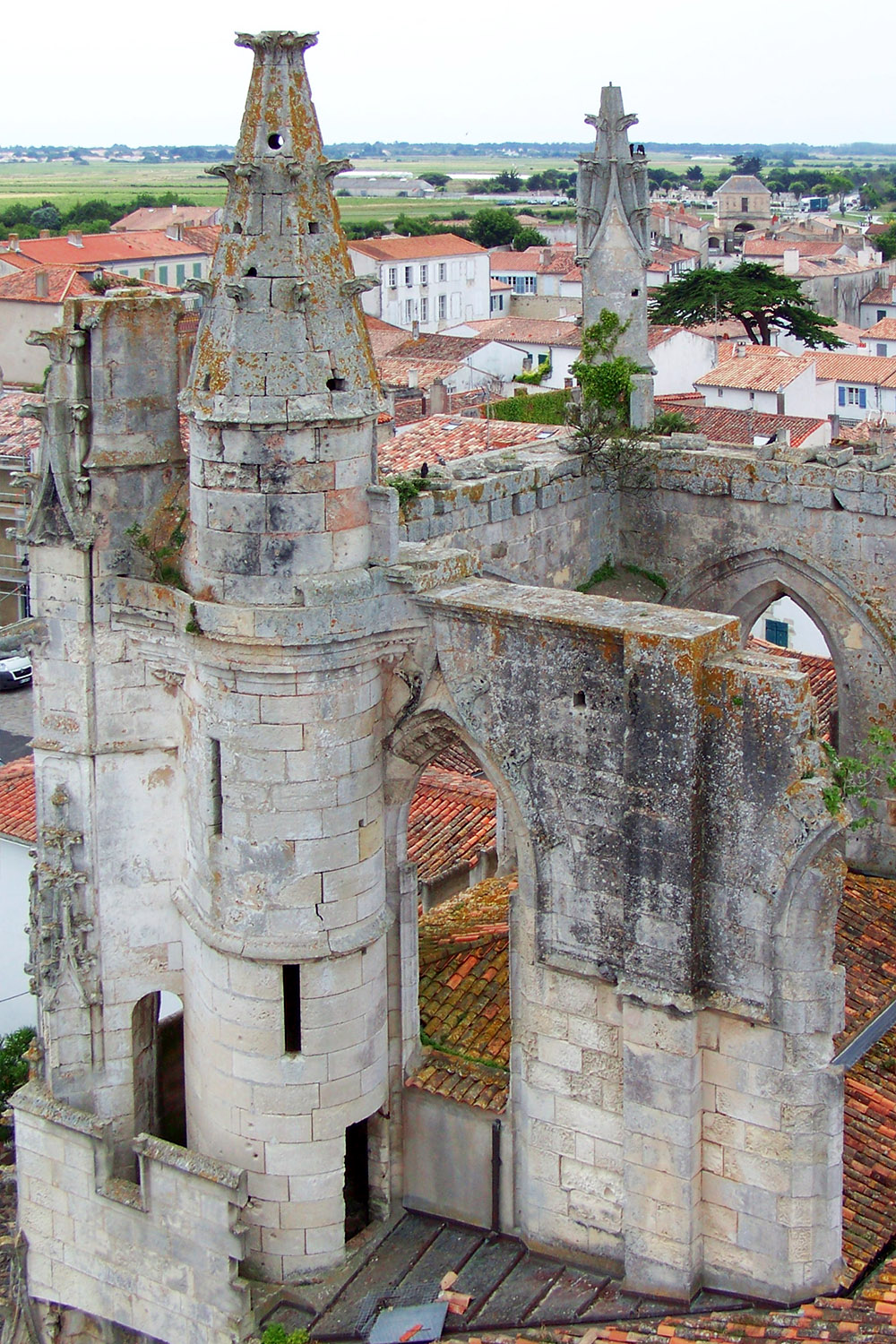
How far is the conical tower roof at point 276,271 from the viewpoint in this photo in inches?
529

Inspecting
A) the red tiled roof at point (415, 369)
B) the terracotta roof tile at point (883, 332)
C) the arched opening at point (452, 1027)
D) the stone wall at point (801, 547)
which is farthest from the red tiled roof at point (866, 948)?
the terracotta roof tile at point (883, 332)

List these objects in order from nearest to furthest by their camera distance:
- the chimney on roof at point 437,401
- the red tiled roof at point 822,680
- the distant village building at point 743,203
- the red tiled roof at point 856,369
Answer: the red tiled roof at point 822,680 → the chimney on roof at point 437,401 → the red tiled roof at point 856,369 → the distant village building at point 743,203

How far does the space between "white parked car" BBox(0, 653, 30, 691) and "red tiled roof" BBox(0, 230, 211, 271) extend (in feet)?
117

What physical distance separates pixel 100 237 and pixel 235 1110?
80374mm

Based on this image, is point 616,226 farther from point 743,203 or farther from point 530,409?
point 743,203

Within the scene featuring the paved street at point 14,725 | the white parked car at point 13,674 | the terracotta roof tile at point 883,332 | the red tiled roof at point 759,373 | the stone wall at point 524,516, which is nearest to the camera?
the stone wall at point 524,516

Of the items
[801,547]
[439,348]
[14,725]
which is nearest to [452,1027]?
[801,547]

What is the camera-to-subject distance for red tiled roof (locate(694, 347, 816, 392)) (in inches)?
2201

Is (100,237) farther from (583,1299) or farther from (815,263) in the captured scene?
(583,1299)

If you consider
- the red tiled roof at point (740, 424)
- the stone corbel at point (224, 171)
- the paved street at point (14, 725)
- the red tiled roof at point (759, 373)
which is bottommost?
the paved street at point (14, 725)

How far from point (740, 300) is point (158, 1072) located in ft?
187

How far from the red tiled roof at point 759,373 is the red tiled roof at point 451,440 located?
19.7 m

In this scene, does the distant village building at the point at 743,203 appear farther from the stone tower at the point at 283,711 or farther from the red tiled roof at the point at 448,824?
the stone tower at the point at 283,711

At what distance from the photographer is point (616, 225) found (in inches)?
902
